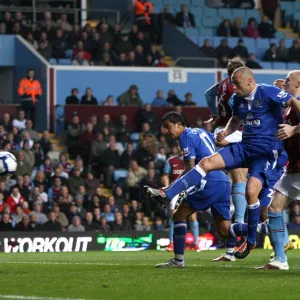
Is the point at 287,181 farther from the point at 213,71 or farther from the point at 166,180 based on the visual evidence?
the point at 213,71

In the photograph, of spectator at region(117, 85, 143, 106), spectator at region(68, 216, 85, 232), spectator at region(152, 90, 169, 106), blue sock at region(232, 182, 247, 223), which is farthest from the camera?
spectator at region(152, 90, 169, 106)

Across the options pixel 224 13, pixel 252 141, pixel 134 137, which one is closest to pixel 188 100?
pixel 134 137

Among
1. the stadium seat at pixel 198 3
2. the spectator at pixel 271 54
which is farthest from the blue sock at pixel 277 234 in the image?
the stadium seat at pixel 198 3

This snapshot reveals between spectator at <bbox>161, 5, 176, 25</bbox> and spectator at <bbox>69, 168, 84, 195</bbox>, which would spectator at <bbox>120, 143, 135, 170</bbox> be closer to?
spectator at <bbox>69, 168, 84, 195</bbox>

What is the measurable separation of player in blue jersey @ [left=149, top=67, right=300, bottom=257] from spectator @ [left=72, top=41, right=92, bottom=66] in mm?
17523

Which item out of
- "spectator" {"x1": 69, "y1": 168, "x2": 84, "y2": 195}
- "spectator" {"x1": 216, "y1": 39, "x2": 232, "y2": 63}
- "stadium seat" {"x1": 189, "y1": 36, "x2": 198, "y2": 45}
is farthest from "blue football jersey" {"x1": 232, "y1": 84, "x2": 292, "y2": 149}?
"stadium seat" {"x1": 189, "y1": 36, "x2": 198, "y2": 45}

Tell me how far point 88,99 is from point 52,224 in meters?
5.89

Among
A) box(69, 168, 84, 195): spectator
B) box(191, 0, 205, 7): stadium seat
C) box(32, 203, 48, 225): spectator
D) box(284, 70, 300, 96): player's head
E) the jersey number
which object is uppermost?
box(191, 0, 205, 7): stadium seat

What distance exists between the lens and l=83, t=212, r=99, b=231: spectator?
78.1ft

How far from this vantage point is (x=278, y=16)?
35844 millimetres

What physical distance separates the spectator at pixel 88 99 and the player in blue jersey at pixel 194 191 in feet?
48.8

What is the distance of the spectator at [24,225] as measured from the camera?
74.4 ft

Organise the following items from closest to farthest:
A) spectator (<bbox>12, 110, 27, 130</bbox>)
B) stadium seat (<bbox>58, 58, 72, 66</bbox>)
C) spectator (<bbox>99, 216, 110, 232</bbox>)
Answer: spectator (<bbox>99, 216, 110, 232</bbox>)
spectator (<bbox>12, 110, 27, 130</bbox>)
stadium seat (<bbox>58, 58, 72, 66</bbox>)

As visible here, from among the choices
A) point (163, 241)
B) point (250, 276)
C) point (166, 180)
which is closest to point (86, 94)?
point (163, 241)
